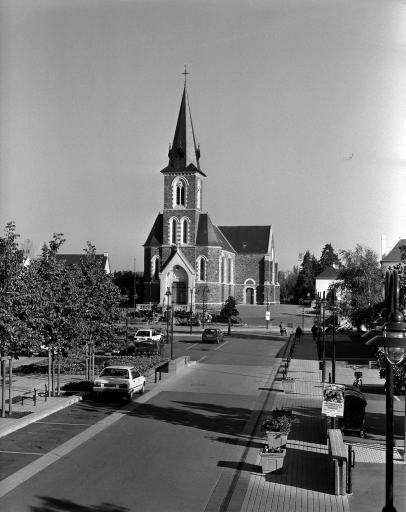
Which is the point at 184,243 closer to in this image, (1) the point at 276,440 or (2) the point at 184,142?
(2) the point at 184,142

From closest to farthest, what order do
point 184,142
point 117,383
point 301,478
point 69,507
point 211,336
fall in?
1. point 69,507
2. point 301,478
3. point 117,383
4. point 211,336
5. point 184,142

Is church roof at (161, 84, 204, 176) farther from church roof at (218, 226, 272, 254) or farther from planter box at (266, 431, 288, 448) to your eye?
planter box at (266, 431, 288, 448)

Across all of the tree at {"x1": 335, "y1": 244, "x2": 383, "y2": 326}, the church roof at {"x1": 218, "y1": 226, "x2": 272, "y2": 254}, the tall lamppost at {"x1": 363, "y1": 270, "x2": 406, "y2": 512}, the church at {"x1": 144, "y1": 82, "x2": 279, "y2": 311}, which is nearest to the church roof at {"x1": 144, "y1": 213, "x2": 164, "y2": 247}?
the church at {"x1": 144, "y1": 82, "x2": 279, "y2": 311}

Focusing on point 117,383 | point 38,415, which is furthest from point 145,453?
point 117,383

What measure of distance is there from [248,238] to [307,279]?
28281 millimetres

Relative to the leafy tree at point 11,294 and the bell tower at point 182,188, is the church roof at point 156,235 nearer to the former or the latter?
the bell tower at point 182,188

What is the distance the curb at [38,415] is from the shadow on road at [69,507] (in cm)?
553

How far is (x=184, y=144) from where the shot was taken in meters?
81.4

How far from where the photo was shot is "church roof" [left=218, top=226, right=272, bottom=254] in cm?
10231

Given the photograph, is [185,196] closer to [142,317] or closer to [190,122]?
[190,122]

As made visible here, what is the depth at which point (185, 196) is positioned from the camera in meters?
81.6

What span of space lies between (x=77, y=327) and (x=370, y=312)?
18.2 metres

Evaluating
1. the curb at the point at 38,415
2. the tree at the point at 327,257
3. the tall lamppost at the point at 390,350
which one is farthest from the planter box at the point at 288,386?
the tree at the point at 327,257

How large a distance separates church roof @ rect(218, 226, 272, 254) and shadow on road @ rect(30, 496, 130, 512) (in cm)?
9124
